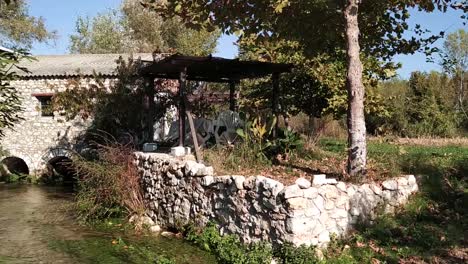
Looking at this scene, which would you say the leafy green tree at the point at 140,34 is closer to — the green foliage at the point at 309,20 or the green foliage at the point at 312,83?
the green foliage at the point at 312,83

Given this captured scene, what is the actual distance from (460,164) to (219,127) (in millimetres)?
5548

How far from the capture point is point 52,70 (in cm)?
1861

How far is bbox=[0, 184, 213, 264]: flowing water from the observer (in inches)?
333

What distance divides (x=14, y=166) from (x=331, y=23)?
1594 cm

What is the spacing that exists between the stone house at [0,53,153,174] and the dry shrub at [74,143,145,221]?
7180 millimetres

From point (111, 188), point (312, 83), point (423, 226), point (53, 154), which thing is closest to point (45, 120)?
point (53, 154)

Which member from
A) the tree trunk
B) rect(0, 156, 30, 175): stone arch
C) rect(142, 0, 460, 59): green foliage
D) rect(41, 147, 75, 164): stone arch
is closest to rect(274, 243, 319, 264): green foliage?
the tree trunk

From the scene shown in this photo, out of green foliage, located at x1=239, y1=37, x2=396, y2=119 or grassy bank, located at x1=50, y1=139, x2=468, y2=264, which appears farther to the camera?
green foliage, located at x1=239, y1=37, x2=396, y2=119

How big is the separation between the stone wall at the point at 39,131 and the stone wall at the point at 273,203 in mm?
9651

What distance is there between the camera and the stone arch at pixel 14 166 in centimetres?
2004

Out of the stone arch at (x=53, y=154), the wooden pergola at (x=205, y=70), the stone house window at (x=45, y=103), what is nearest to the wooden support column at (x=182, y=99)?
the wooden pergola at (x=205, y=70)

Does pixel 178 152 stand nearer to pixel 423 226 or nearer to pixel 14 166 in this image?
pixel 423 226

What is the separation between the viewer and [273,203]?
24.5 ft

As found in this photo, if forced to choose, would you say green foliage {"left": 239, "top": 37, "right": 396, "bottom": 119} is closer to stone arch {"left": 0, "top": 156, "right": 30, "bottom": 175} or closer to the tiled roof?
the tiled roof
